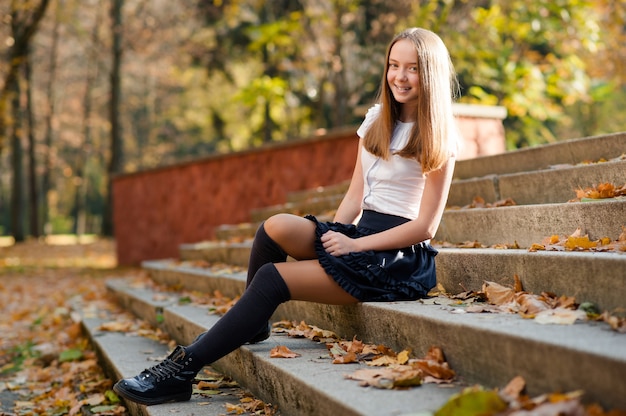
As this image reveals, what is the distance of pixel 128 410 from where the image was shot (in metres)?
3.41

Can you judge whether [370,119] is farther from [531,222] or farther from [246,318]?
[246,318]

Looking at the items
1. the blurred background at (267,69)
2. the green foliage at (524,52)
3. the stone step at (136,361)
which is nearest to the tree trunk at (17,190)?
the blurred background at (267,69)

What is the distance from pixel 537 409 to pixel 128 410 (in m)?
2.37

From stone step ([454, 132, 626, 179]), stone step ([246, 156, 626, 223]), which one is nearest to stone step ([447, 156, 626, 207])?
stone step ([246, 156, 626, 223])

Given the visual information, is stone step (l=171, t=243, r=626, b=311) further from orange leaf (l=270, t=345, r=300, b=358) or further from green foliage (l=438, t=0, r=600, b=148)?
green foliage (l=438, t=0, r=600, b=148)

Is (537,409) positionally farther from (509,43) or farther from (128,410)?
(509,43)

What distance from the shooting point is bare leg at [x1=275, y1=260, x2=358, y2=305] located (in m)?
2.82

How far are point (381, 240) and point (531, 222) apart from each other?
0.98 meters

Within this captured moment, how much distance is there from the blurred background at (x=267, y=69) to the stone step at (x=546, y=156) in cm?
367

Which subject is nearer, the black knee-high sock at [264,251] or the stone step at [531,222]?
the stone step at [531,222]

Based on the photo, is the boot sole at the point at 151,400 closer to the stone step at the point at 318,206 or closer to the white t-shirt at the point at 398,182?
the white t-shirt at the point at 398,182

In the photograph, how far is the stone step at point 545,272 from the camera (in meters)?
2.29

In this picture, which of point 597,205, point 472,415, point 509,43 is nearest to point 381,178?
point 597,205

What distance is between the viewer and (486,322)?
2279mm
